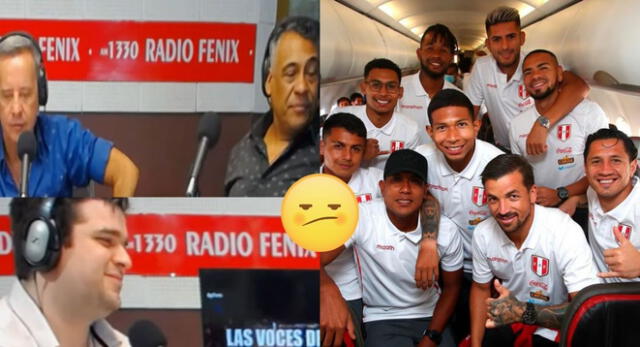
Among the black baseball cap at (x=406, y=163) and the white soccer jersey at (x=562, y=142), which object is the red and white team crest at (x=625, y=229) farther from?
the black baseball cap at (x=406, y=163)

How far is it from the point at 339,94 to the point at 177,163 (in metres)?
0.44

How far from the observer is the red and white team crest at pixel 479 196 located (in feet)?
5.62

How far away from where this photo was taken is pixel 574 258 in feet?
5.42

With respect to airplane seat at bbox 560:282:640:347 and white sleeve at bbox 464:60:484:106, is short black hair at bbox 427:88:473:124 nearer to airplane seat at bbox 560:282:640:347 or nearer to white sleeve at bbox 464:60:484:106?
white sleeve at bbox 464:60:484:106

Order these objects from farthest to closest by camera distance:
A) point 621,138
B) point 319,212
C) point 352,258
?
point 352,258, point 621,138, point 319,212

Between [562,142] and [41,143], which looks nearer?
[41,143]

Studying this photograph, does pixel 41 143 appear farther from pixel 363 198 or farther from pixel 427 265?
pixel 427 265

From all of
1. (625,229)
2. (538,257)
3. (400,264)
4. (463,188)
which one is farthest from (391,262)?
(625,229)

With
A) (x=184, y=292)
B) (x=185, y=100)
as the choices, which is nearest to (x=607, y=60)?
(x=185, y=100)

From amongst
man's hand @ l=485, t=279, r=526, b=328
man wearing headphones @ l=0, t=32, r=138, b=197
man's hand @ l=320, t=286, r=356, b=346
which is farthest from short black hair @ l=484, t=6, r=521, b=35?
man wearing headphones @ l=0, t=32, r=138, b=197

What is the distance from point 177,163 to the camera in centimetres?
157

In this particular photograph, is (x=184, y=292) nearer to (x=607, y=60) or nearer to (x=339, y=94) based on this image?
(x=339, y=94)

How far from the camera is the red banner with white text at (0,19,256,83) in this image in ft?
5.10

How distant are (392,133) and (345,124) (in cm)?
13
